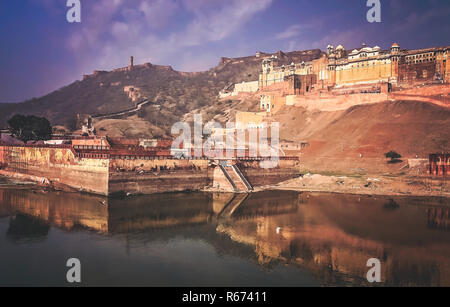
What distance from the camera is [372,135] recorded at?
57.0 meters

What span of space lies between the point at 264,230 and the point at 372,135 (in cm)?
3516

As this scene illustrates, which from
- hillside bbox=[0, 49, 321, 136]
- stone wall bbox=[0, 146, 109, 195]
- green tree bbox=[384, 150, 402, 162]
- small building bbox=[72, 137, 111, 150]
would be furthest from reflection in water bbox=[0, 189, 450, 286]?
hillside bbox=[0, 49, 321, 136]

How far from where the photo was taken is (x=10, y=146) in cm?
5544

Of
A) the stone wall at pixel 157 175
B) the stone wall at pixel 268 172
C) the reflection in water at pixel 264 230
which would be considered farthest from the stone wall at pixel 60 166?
the stone wall at pixel 268 172

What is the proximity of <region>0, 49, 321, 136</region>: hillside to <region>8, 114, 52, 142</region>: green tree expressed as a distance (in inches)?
1930

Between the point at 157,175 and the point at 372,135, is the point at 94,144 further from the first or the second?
the point at 372,135

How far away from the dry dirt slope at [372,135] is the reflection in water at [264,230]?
39.5 ft

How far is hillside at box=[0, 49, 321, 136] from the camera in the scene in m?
133

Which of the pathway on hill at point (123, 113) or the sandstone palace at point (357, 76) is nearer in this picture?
the sandstone palace at point (357, 76)

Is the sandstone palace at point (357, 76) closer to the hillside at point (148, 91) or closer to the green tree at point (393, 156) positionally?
the green tree at point (393, 156)

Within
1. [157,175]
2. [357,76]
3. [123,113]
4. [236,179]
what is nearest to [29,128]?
[157,175]

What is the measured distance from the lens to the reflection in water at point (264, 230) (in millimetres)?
21000

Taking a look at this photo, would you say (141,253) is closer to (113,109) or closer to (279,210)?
(279,210)
